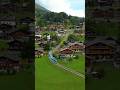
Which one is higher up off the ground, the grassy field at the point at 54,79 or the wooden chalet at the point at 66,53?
the wooden chalet at the point at 66,53

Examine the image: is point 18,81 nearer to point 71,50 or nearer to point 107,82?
point 71,50

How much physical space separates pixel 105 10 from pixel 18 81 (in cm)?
95

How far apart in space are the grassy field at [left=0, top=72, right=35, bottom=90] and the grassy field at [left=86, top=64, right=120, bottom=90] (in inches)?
19.1

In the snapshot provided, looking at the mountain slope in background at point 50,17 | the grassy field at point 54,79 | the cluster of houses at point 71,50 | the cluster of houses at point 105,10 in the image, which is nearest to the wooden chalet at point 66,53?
the cluster of houses at point 71,50

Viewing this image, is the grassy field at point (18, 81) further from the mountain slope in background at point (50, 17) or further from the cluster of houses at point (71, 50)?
the mountain slope in background at point (50, 17)

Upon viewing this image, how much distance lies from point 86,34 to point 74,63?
280mm

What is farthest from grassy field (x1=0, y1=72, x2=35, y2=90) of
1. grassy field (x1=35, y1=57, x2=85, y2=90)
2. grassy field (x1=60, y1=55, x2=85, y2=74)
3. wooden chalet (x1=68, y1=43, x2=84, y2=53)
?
wooden chalet (x1=68, y1=43, x2=84, y2=53)

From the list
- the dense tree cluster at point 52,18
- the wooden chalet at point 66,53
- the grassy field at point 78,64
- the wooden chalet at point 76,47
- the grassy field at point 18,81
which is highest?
the dense tree cluster at point 52,18

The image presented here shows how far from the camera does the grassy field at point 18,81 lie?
6.70 feet

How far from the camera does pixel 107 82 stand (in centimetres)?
204

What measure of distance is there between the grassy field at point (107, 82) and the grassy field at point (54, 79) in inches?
2.8

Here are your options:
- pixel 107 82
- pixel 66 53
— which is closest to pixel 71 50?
pixel 66 53

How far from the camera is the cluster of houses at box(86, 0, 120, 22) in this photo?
6.59ft

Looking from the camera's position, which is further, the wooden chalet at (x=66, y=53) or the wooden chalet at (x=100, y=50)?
the wooden chalet at (x=66, y=53)
